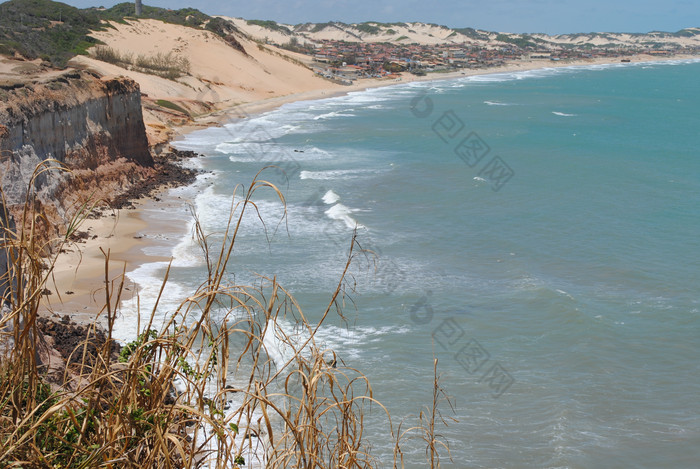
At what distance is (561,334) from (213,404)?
12.5 meters

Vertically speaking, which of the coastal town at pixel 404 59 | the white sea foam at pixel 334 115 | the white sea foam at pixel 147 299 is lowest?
the white sea foam at pixel 147 299

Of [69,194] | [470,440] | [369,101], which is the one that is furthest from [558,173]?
[369,101]

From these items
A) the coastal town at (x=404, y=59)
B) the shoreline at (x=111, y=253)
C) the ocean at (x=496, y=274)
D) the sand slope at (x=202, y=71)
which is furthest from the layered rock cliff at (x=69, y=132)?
the coastal town at (x=404, y=59)

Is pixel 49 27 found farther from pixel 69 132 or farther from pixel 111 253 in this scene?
pixel 111 253

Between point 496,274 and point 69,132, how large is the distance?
554 inches

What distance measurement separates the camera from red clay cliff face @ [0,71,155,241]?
55.9 feet

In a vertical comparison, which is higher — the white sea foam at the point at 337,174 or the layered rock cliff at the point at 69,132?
the layered rock cliff at the point at 69,132

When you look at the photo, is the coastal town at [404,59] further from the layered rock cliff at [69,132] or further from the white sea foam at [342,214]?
the white sea foam at [342,214]

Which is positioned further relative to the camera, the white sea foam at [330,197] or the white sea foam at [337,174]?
the white sea foam at [337,174]

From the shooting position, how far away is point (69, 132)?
2127 cm

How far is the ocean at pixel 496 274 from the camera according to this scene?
1084 cm

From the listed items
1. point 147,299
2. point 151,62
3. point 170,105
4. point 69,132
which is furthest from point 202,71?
point 147,299

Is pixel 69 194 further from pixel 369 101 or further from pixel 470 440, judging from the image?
pixel 369 101

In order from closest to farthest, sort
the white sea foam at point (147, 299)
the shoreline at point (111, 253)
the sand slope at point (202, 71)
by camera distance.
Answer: the white sea foam at point (147, 299)
the shoreline at point (111, 253)
the sand slope at point (202, 71)
